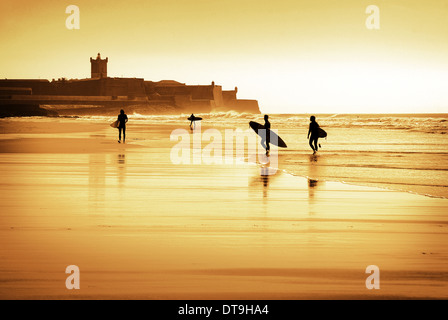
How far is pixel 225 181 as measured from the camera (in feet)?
38.5

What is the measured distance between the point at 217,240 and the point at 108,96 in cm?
15803

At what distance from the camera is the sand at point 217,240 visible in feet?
14.1

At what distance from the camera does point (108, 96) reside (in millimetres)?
159250

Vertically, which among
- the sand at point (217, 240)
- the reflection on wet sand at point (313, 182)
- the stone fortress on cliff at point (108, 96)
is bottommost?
the sand at point (217, 240)

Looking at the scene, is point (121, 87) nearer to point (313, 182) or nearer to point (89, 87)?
point (89, 87)

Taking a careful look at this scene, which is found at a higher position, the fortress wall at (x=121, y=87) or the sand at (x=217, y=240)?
the fortress wall at (x=121, y=87)

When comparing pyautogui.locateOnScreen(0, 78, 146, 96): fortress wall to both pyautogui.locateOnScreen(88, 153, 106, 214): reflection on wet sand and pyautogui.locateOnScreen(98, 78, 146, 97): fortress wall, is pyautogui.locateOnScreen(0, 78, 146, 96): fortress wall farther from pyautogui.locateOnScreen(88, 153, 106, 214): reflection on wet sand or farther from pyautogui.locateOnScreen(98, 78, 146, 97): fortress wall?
pyautogui.locateOnScreen(88, 153, 106, 214): reflection on wet sand

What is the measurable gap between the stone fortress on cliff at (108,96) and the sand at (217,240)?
135549 millimetres

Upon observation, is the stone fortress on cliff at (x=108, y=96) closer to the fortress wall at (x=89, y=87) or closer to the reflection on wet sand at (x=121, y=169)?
the fortress wall at (x=89, y=87)

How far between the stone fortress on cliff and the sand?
136 m

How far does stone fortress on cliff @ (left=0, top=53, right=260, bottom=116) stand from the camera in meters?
149

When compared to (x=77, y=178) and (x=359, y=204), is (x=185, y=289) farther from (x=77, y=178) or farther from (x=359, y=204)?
(x=77, y=178)

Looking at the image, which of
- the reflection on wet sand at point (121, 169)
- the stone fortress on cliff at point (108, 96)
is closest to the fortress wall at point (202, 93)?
the stone fortress on cliff at point (108, 96)

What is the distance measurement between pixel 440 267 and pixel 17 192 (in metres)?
7.22
